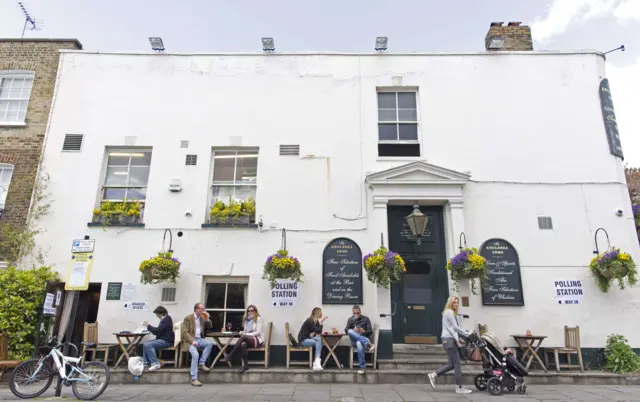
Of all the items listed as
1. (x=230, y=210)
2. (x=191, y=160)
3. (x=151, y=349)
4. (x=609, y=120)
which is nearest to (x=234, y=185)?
(x=230, y=210)

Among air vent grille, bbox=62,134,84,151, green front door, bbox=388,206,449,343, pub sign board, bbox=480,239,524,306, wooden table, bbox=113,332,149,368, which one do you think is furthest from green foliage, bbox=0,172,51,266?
pub sign board, bbox=480,239,524,306

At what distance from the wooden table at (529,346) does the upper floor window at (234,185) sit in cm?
642

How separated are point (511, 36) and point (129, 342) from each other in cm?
1224

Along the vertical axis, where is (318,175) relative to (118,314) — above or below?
above

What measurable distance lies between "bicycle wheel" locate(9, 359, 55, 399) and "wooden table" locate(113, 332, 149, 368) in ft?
5.03

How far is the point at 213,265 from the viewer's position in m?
9.16

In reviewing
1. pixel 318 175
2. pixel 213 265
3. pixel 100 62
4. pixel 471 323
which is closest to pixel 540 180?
pixel 471 323

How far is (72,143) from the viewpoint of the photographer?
33.1 feet

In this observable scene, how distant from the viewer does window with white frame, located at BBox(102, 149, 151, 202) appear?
9.93m

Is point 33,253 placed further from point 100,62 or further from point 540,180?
point 540,180

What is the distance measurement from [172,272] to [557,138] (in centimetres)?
971

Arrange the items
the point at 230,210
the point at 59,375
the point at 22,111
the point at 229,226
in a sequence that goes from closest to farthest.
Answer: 1. the point at 59,375
2. the point at 229,226
3. the point at 230,210
4. the point at 22,111

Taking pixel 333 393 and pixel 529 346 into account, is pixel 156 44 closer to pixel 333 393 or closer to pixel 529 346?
pixel 333 393

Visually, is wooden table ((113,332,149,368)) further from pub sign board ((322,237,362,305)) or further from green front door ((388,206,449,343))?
green front door ((388,206,449,343))
